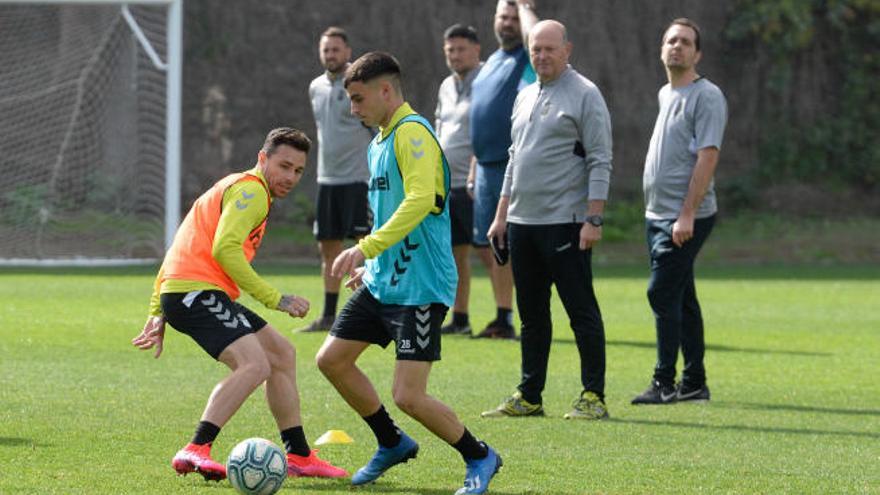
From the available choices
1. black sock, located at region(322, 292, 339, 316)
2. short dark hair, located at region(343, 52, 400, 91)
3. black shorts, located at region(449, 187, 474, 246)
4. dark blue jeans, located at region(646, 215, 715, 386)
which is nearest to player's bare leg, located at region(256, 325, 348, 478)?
short dark hair, located at region(343, 52, 400, 91)

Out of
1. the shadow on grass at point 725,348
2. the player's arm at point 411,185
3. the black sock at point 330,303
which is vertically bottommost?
the shadow on grass at point 725,348

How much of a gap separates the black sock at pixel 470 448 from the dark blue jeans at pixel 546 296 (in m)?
2.23

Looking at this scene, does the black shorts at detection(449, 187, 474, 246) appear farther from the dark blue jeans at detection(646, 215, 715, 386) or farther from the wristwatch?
the wristwatch

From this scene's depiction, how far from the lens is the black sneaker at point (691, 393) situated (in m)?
9.98

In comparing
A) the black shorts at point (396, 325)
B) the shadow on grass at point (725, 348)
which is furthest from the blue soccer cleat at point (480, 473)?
the shadow on grass at point (725, 348)

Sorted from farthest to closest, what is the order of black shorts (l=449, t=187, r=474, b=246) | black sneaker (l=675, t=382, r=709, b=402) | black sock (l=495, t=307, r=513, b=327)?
black shorts (l=449, t=187, r=474, b=246)
black sock (l=495, t=307, r=513, b=327)
black sneaker (l=675, t=382, r=709, b=402)

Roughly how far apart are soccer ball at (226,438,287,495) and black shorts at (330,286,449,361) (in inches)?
28.1

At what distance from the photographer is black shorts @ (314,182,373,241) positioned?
13492 mm

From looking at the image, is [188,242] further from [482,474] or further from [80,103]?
[80,103]

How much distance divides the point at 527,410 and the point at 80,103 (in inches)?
521

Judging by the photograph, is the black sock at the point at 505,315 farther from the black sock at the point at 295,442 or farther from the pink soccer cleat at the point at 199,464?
the pink soccer cleat at the point at 199,464

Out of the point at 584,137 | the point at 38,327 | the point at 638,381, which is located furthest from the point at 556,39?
the point at 38,327

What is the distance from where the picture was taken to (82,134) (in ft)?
69.5

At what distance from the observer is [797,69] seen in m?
27.2
